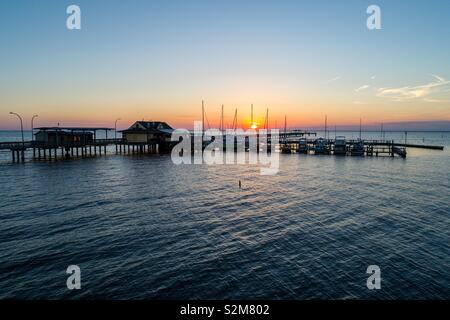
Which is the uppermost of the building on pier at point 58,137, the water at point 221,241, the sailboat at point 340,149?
the building on pier at point 58,137

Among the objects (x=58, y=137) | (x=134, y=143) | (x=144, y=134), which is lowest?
(x=134, y=143)

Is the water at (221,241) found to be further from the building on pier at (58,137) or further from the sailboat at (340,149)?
the sailboat at (340,149)

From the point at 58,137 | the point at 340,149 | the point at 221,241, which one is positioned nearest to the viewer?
the point at 221,241

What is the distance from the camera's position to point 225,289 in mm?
16828

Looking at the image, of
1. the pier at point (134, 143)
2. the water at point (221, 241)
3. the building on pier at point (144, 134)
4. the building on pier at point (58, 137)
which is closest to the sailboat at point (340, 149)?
the pier at point (134, 143)

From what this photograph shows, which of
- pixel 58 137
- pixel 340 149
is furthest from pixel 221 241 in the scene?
pixel 340 149

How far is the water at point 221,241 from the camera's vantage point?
17078 millimetres

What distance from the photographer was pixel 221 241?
2336 centimetres

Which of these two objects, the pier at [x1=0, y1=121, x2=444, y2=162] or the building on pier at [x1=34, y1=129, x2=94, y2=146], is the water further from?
the pier at [x1=0, y1=121, x2=444, y2=162]

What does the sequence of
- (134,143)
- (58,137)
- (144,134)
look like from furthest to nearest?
(144,134) < (134,143) < (58,137)

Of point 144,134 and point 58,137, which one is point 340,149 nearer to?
point 144,134

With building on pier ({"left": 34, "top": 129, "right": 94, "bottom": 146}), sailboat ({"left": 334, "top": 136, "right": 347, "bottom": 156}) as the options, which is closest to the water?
building on pier ({"left": 34, "top": 129, "right": 94, "bottom": 146})

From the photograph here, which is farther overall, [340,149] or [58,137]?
[340,149]

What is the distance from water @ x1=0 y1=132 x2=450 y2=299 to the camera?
1708cm
